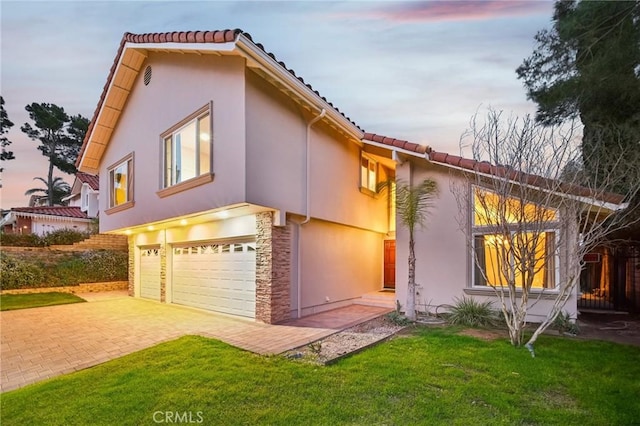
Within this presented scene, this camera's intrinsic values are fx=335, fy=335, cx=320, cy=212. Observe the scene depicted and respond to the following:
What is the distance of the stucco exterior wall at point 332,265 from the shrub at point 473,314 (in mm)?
3877

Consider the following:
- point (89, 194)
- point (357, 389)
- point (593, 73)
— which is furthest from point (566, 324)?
point (89, 194)

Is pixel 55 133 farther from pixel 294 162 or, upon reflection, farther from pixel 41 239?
pixel 294 162

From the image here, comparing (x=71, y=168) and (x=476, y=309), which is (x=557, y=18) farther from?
(x=71, y=168)

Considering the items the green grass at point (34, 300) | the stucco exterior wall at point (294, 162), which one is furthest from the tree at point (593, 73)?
the green grass at point (34, 300)

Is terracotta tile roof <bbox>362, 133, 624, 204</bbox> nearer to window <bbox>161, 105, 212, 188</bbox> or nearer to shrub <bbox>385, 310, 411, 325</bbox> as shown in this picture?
shrub <bbox>385, 310, 411, 325</bbox>

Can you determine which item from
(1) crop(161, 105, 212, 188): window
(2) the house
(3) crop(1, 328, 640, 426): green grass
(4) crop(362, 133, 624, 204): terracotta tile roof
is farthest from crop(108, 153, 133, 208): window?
(4) crop(362, 133, 624, 204): terracotta tile roof

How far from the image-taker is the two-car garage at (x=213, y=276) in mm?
10023

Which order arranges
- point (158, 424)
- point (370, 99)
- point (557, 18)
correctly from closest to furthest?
1. point (158, 424)
2. point (557, 18)
3. point (370, 99)

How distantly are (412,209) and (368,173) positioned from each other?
431 cm

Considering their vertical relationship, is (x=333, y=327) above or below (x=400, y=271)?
below

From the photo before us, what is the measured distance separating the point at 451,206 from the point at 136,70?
12219 millimetres

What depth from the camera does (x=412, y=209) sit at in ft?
32.4

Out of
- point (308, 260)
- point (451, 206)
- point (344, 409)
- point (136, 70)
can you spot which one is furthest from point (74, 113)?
point (344, 409)

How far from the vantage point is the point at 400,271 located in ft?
34.9
